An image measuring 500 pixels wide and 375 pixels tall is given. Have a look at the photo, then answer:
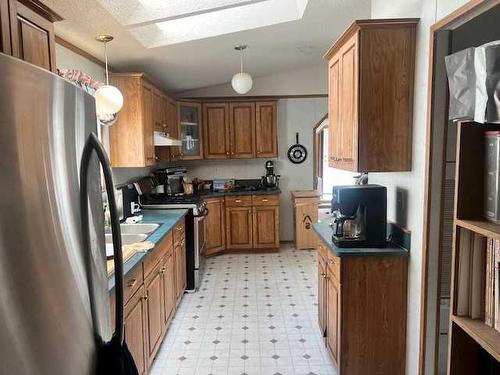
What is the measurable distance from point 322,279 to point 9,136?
8.27 ft

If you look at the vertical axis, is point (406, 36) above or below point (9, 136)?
above

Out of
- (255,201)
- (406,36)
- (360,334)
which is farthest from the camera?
(255,201)

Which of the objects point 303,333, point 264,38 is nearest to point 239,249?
point 303,333

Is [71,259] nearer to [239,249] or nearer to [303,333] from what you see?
[303,333]

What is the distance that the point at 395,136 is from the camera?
225cm

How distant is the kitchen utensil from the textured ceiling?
1256mm

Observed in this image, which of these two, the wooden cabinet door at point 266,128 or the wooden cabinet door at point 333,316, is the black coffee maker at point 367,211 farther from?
the wooden cabinet door at point 266,128

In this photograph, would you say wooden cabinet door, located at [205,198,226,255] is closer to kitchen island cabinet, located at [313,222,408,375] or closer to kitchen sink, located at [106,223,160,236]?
kitchen sink, located at [106,223,160,236]

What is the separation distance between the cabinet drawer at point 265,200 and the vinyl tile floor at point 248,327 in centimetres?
96

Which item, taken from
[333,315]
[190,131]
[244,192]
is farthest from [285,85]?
[333,315]

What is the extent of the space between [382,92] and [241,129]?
351cm

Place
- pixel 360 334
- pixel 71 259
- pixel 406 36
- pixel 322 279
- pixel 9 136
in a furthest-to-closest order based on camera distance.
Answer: pixel 322 279
pixel 360 334
pixel 406 36
pixel 71 259
pixel 9 136

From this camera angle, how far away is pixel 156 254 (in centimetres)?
273

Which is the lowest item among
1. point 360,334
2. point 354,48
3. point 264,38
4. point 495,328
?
point 360,334
